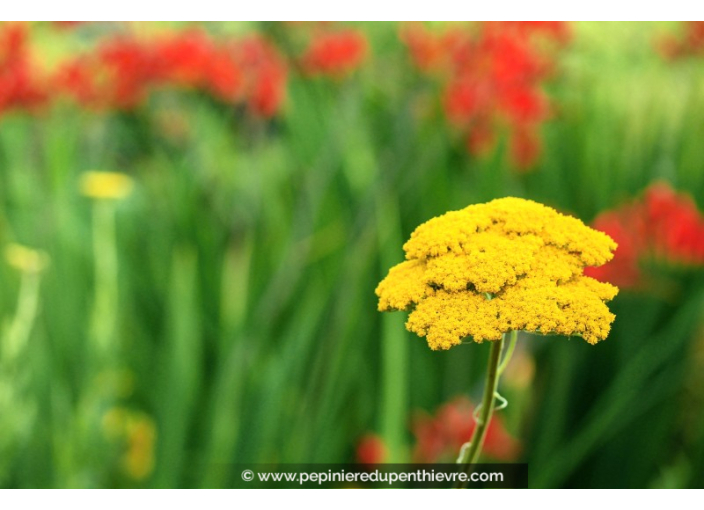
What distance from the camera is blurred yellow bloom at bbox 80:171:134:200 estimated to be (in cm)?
135

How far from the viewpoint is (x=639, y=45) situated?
1.40 m

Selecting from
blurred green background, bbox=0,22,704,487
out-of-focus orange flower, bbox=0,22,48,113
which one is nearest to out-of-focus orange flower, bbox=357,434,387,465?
blurred green background, bbox=0,22,704,487

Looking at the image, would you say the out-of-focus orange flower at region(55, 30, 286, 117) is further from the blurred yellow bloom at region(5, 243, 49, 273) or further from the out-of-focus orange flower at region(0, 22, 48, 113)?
the blurred yellow bloom at region(5, 243, 49, 273)

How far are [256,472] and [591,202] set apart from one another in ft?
2.28

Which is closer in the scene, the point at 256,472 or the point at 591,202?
the point at 256,472

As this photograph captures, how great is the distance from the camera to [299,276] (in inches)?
51.7

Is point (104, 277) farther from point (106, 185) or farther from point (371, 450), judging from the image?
point (371, 450)

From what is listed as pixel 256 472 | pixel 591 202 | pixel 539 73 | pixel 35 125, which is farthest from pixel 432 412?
pixel 35 125

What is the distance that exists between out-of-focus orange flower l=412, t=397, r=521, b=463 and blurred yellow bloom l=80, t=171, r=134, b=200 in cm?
60

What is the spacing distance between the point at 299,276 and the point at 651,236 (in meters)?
0.54

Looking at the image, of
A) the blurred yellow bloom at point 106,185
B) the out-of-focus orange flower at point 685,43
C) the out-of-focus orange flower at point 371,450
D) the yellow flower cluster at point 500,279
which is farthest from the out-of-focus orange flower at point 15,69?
the out-of-focus orange flower at point 685,43

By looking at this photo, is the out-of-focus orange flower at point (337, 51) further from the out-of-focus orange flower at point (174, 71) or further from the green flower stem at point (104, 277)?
Answer: the green flower stem at point (104, 277)

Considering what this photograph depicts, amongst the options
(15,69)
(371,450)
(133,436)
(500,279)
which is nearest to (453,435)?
(371,450)
